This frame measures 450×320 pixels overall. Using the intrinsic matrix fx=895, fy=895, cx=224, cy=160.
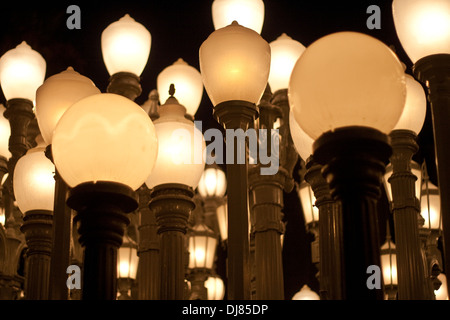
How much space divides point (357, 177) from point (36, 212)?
272cm

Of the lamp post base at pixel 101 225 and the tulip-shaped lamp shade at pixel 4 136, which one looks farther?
the tulip-shaped lamp shade at pixel 4 136

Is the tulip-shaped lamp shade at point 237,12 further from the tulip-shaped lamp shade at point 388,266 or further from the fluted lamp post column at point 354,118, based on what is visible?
the tulip-shaped lamp shade at point 388,266

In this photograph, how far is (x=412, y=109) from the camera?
5.79 meters

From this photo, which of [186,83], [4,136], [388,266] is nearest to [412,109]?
[186,83]

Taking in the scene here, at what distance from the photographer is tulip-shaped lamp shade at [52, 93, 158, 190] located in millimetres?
4211

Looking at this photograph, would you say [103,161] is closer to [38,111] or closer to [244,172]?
[244,172]

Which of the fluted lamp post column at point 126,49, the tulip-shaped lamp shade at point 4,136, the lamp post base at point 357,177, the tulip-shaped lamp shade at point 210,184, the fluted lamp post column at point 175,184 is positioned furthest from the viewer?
the tulip-shaped lamp shade at point 210,184

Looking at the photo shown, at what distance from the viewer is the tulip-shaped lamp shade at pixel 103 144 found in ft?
13.8

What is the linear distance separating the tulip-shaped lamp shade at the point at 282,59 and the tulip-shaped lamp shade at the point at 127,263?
3.03 m

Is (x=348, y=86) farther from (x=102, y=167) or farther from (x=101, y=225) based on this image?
(x=101, y=225)

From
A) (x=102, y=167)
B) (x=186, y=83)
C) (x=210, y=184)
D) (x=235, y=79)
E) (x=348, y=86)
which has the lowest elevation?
(x=102, y=167)

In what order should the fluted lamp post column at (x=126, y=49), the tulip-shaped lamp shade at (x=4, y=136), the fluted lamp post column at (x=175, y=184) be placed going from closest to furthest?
the fluted lamp post column at (x=175, y=184)
the fluted lamp post column at (x=126, y=49)
the tulip-shaped lamp shade at (x=4, y=136)

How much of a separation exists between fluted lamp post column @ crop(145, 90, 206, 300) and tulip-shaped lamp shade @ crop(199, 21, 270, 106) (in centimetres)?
30

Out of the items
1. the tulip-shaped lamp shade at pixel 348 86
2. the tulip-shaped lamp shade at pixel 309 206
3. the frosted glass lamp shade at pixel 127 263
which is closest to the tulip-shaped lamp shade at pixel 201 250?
the frosted glass lamp shade at pixel 127 263
